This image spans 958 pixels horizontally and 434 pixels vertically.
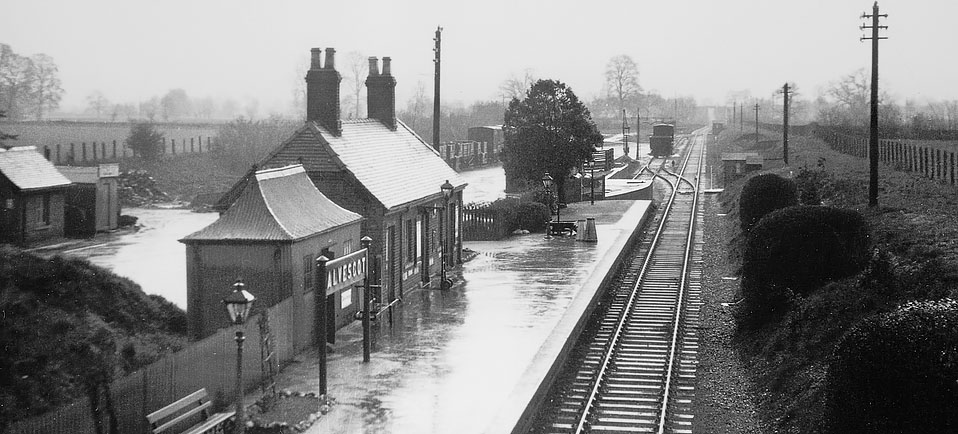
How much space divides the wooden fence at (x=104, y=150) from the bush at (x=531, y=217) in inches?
571

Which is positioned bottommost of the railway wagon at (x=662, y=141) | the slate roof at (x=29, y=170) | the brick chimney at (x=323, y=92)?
the slate roof at (x=29, y=170)

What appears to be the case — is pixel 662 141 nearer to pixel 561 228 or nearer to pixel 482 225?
pixel 561 228

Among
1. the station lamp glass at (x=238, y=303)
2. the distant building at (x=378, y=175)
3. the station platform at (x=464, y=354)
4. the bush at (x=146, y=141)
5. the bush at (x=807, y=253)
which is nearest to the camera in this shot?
the station lamp glass at (x=238, y=303)

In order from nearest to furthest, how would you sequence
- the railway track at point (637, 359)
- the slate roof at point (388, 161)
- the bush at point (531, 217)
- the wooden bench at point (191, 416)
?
the wooden bench at point (191, 416), the railway track at point (637, 359), the slate roof at point (388, 161), the bush at point (531, 217)

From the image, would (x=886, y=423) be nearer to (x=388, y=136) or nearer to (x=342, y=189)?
(x=342, y=189)

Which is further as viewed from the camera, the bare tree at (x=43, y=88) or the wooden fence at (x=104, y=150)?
the wooden fence at (x=104, y=150)

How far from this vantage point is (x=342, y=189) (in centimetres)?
2377

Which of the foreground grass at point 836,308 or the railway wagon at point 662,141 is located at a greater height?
the railway wagon at point 662,141

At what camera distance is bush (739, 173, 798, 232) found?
32.8 meters

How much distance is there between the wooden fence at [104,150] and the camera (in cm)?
2856

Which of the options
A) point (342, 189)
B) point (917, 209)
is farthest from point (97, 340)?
point (917, 209)

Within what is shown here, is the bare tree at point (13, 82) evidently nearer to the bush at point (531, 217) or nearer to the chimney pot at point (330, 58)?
the chimney pot at point (330, 58)

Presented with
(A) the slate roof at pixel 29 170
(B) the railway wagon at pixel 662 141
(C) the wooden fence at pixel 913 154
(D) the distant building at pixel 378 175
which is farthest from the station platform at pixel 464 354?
(B) the railway wagon at pixel 662 141

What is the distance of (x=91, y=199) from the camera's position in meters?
35.4
